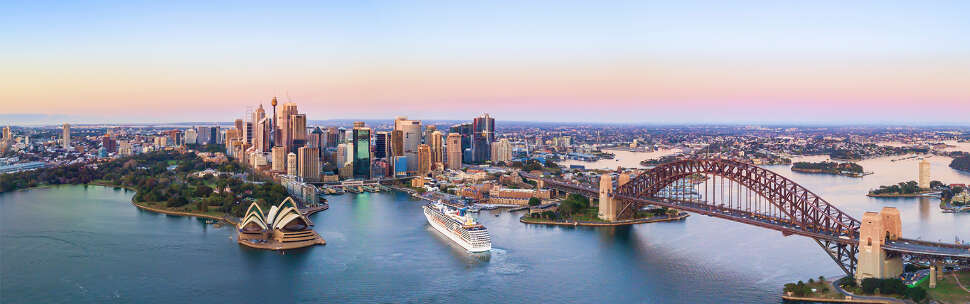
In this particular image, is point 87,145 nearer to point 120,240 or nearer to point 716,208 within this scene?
point 120,240

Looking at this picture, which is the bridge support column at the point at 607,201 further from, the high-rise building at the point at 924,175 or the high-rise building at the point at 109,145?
the high-rise building at the point at 109,145

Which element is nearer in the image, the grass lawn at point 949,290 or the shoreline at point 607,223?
the grass lawn at point 949,290

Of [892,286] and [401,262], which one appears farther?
[401,262]

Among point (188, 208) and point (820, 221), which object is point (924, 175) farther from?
point (188, 208)

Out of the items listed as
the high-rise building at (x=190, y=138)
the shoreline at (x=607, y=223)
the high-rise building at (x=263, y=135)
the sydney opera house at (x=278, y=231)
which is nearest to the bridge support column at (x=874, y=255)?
the shoreline at (x=607, y=223)

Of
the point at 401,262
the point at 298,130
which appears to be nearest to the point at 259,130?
the point at 298,130

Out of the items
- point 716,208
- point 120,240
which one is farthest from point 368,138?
point 716,208

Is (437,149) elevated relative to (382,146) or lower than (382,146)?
lower
